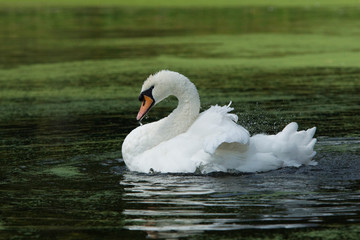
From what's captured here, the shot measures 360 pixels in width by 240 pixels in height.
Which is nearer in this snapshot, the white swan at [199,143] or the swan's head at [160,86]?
the white swan at [199,143]

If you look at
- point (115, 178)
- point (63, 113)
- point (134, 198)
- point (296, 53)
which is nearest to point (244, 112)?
point (63, 113)

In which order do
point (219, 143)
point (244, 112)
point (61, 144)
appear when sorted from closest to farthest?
point (219, 143), point (61, 144), point (244, 112)

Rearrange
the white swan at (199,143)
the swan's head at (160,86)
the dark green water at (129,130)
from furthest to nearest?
1. the swan's head at (160,86)
2. the white swan at (199,143)
3. the dark green water at (129,130)

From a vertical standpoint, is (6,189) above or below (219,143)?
below

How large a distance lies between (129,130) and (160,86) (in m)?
2.05

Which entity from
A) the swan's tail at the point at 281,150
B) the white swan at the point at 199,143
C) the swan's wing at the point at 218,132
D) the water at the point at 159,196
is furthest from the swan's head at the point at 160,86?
the swan's tail at the point at 281,150

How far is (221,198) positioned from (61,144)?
3253mm

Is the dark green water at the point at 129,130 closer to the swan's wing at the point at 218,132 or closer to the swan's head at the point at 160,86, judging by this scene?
the swan's wing at the point at 218,132

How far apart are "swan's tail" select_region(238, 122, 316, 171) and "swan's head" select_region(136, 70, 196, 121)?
0.96m

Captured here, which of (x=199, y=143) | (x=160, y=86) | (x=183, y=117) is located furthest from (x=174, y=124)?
(x=199, y=143)

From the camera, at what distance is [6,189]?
6832mm

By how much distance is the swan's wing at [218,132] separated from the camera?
22.4 feet

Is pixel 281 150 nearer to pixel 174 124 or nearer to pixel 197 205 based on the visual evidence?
pixel 174 124

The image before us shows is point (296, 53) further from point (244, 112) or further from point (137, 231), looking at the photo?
point (137, 231)
